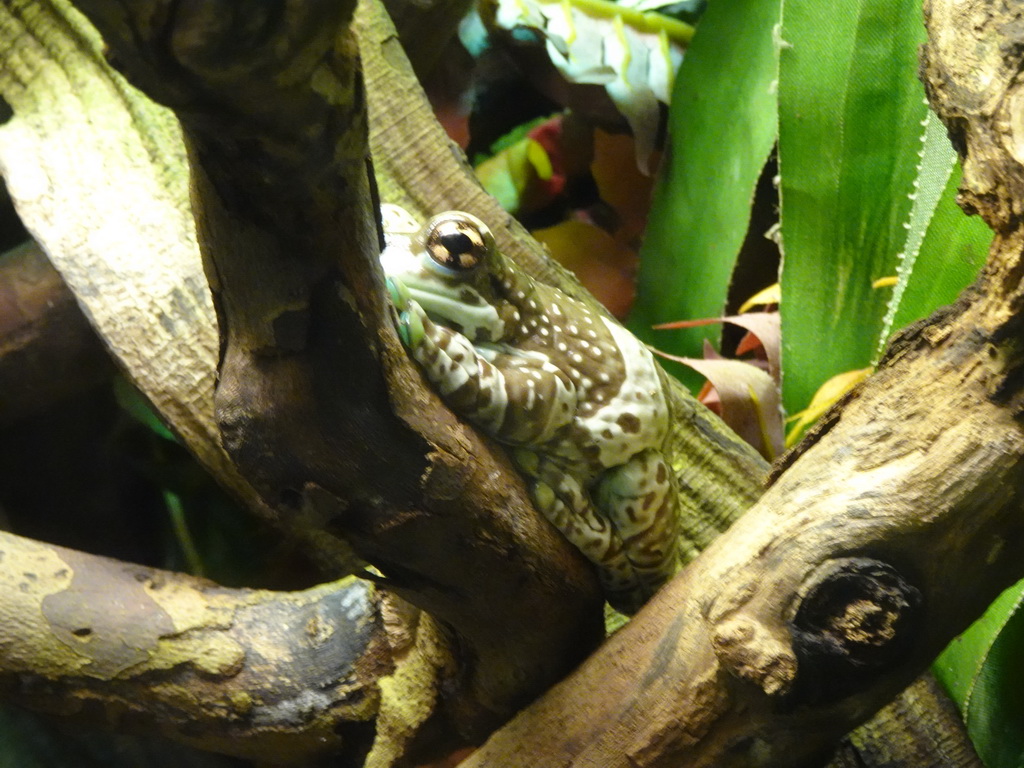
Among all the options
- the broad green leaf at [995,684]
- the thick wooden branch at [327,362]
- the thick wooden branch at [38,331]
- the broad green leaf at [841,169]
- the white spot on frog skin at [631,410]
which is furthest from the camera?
the thick wooden branch at [38,331]

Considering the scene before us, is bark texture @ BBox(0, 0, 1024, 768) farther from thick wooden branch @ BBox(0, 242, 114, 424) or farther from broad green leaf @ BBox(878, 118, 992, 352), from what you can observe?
thick wooden branch @ BBox(0, 242, 114, 424)

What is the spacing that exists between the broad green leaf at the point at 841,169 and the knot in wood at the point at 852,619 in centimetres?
82

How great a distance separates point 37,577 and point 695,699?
78 centimetres

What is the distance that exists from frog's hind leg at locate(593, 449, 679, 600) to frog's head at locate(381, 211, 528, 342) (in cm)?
22

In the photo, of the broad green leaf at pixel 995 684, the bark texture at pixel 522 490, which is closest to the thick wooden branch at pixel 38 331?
the bark texture at pixel 522 490

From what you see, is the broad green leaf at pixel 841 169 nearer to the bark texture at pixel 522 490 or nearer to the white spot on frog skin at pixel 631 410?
the white spot on frog skin at pixel 631 410

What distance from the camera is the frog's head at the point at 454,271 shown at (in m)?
0.97

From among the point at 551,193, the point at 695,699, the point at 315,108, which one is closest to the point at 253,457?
the point at 315,108

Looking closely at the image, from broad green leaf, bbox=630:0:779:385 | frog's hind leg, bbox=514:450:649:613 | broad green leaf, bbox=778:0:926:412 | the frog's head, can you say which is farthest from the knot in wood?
broad green leaf, bbox=630:0:779:385

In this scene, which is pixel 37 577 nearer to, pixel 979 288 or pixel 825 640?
pixel 825 640

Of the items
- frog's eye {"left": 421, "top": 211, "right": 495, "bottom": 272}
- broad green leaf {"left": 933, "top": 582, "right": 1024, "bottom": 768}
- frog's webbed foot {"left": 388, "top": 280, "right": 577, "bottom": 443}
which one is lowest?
broad green leaf {"left": 933, "top": 582, "right": 1024, "bottom": 768}

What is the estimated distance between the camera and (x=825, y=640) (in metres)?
0.81

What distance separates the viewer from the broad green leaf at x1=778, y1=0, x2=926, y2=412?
1.50 m

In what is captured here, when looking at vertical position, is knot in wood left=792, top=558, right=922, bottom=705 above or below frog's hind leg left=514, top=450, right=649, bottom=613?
above
